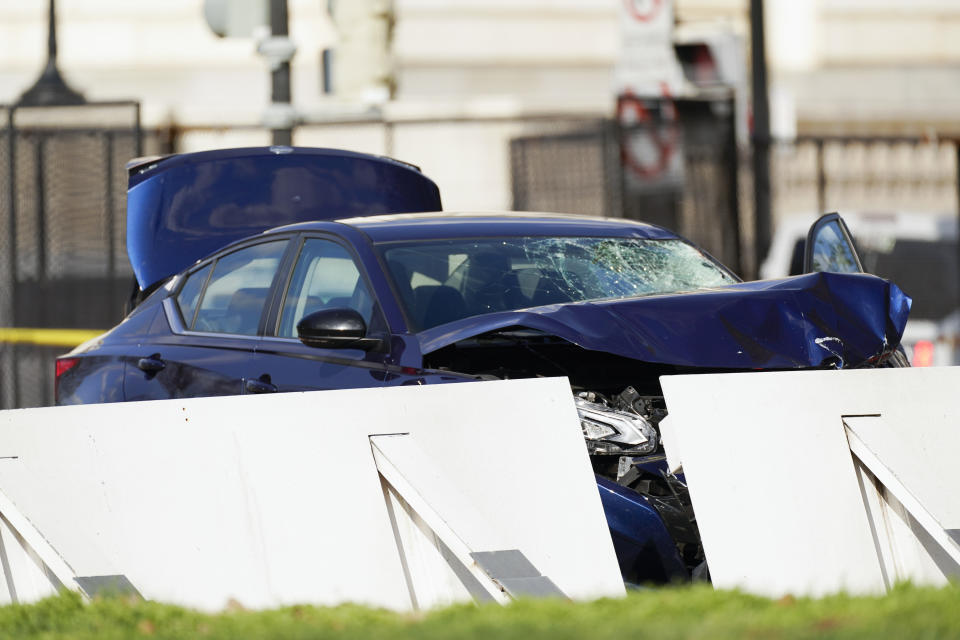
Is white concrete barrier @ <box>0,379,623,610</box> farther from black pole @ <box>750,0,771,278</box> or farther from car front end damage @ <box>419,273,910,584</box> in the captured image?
black pole @ <box>750,0,771,278</box>

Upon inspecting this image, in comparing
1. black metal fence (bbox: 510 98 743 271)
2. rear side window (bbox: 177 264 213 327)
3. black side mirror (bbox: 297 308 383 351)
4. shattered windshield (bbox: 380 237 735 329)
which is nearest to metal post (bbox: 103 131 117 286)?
black metal fence (bbox: 510 98 743 271)

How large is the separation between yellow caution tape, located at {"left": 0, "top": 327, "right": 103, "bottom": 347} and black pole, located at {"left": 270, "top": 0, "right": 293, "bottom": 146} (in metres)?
2.96

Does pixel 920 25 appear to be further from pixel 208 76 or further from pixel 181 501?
pixel 181 501

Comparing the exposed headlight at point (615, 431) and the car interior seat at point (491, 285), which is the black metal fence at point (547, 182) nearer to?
the car interior seat at point (491, 285)

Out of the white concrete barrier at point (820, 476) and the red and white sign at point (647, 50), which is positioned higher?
the red and white sign at point (647, 50)

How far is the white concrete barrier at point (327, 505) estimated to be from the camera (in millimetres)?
4398

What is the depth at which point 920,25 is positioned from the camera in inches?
1166

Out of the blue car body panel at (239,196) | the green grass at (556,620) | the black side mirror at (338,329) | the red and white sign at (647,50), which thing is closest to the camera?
the green grass at (556,620)

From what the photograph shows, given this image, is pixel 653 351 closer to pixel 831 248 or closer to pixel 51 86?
pixel 831 248

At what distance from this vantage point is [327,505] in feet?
14.8

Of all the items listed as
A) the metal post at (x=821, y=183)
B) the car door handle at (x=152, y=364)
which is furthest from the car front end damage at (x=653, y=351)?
the metal post at (x=821, y=183)

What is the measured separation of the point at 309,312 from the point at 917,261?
8.26m

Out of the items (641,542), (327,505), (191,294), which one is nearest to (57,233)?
(191,294)

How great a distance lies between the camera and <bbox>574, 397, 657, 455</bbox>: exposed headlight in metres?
4.96
